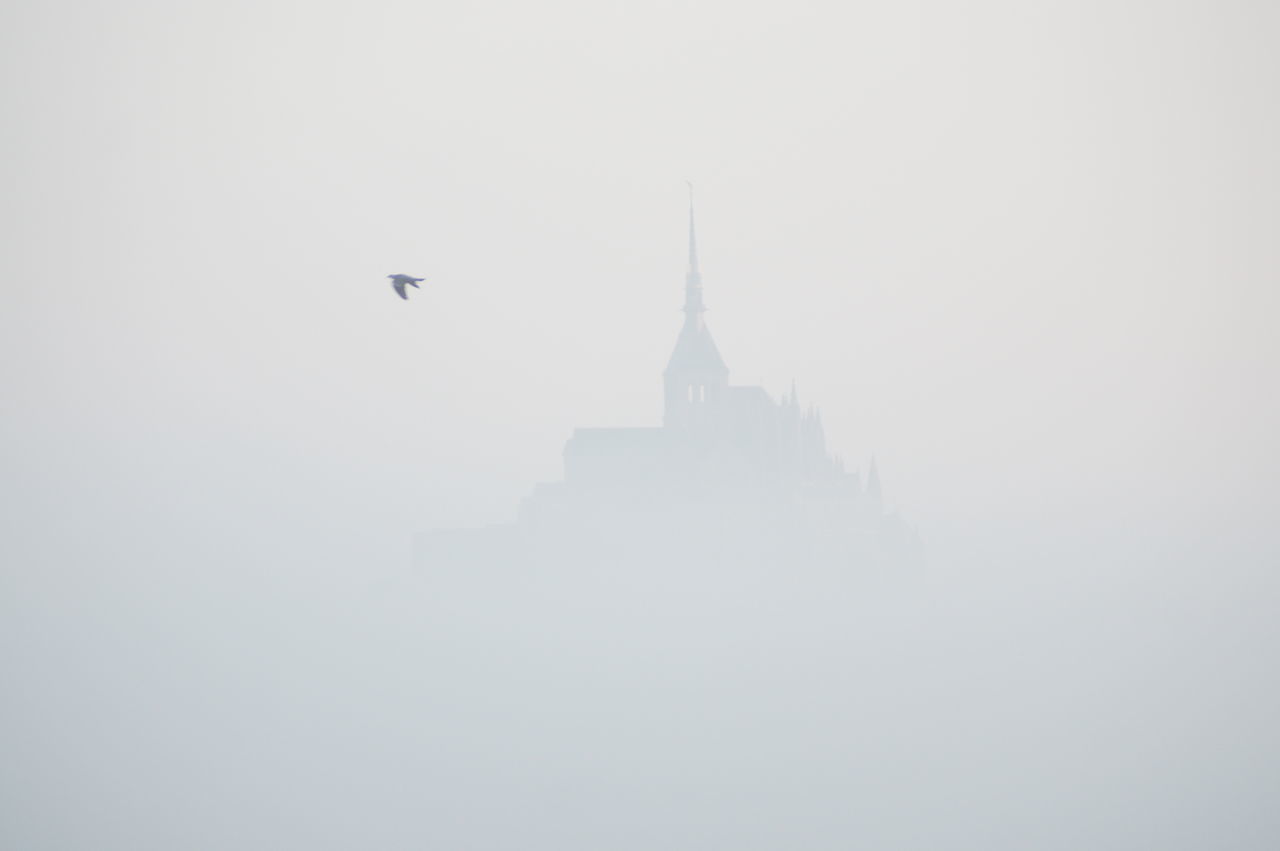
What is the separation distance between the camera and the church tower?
117 metres

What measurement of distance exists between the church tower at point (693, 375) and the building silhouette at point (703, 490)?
0.09m

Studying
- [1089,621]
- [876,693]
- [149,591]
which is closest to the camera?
[876,693]

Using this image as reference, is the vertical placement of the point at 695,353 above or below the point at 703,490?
above

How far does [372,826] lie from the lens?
355ft

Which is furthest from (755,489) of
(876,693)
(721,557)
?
(876,693)

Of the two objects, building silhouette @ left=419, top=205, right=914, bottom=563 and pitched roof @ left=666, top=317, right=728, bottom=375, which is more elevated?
pitched roof @ left=666, top=317, right=728, bottom=375

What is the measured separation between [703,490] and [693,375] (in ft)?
26.0

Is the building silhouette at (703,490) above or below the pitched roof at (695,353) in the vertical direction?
below

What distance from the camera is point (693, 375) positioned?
384 feet

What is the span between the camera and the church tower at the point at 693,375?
117 meters

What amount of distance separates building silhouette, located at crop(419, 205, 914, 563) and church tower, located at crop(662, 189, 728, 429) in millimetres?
90

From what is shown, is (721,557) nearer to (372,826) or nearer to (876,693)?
(876,693)

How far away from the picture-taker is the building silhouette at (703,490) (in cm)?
11750

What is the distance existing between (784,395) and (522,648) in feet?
83.9
